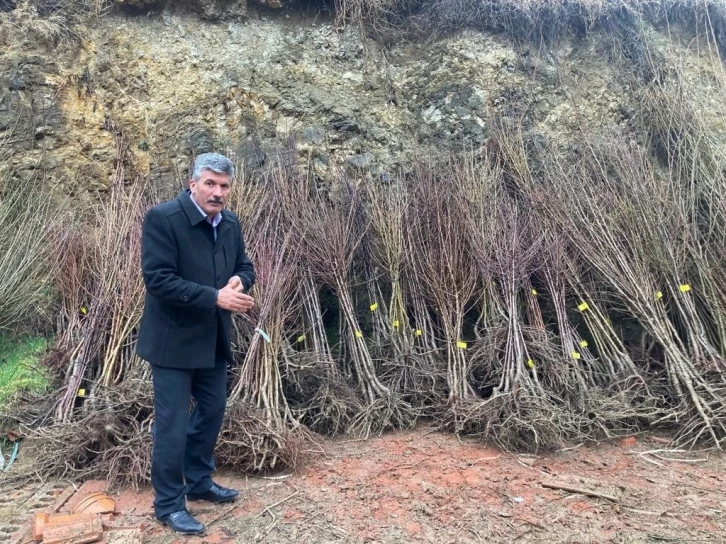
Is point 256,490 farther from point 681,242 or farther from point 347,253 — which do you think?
point 681,242

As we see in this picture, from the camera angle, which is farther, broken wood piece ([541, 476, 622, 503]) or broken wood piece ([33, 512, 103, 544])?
broken wood piece ([541, 476, 622, 503])

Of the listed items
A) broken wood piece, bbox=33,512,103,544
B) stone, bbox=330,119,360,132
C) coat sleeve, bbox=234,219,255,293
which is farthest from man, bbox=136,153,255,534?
stone, bbox=330,119,360,132

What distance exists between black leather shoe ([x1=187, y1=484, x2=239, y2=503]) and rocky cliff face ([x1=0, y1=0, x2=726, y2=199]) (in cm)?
355

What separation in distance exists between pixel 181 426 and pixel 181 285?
647 mm

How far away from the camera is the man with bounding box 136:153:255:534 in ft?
7.72

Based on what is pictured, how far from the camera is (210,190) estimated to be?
245 cm

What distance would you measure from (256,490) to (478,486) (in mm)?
1198

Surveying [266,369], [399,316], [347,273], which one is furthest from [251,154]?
[266,369]

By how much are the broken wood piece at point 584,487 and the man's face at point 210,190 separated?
2.26m

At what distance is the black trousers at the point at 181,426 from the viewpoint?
7.93ft

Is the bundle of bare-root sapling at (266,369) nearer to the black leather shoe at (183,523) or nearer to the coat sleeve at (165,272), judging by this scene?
the black leather shoe at (183,523)

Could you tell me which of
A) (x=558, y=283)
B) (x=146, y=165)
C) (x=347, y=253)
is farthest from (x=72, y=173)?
(x=558, y=283)

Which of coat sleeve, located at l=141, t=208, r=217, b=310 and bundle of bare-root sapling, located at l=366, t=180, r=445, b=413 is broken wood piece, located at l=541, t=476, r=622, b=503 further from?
coat sleeve, located at l=141, t=208, r=217, b=310

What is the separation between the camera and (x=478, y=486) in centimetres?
298
